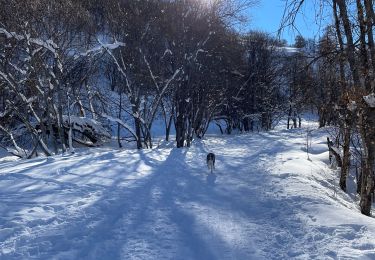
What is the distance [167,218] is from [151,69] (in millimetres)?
18120

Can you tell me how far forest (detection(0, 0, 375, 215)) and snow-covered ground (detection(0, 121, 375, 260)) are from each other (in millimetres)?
2757

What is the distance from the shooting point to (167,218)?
658cm

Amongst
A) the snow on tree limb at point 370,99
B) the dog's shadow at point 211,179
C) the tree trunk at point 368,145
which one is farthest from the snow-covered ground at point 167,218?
the snow on tree limb at point 370,99

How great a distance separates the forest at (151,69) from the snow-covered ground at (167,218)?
2.76 meters

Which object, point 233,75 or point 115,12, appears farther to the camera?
point 233,75

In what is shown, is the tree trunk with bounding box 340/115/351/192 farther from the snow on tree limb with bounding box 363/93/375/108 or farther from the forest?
A: the snow on tree limb with bounding box 363/93/375/108

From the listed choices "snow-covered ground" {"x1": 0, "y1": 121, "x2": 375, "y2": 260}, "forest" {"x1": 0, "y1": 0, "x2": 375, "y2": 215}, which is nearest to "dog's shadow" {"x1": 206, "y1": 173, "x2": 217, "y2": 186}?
"snow-covered ground" {"x1": 0, "y1": 121, "x2": 375, "y2": 260}

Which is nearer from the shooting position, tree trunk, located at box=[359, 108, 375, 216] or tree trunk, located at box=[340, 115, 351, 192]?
tree trunk, located at box=[359, 108, 375, 216]

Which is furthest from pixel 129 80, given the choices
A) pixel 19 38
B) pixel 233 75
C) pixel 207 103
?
pixel 233 75

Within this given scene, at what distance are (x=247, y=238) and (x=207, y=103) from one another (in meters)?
24.5

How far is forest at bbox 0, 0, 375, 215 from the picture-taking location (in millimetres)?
9094

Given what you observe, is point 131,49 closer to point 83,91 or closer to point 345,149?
point 83,91

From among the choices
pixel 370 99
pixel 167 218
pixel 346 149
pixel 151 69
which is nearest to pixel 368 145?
pixel 370 99

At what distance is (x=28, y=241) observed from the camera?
5.19 m
